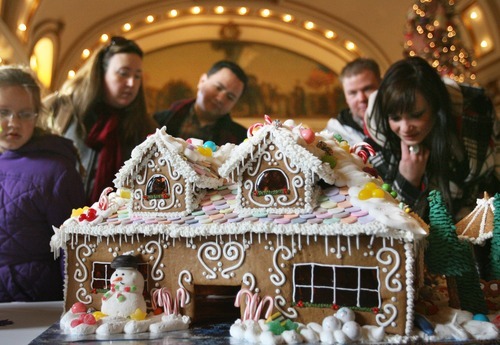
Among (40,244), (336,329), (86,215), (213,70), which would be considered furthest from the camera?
(213,70)

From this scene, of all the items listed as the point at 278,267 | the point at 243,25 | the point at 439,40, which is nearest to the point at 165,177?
the point at 278,267

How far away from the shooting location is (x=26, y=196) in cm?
287

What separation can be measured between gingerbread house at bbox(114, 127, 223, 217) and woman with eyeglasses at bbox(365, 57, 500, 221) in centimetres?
126

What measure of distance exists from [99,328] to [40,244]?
90cm

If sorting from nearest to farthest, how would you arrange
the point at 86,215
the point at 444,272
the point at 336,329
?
1. the point at 336,329
2. the point at 444,272
3. the point at 86,215

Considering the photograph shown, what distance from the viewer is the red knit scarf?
3984 mm

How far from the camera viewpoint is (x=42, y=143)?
9.75 feet

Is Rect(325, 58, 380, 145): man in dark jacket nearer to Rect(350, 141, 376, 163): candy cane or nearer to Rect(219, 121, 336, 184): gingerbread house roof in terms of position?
Rect(350, 141, 376, 163): candy cane

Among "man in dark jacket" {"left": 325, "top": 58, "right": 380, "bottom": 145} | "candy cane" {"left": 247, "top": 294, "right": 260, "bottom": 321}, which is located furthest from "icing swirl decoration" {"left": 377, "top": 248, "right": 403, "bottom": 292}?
"man in dark jacket" {"left": 325, "top": 58, "right": 380, "bottom": 145}

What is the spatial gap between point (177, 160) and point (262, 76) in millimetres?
2560

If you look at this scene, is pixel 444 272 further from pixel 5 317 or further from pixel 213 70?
pixel 213 70

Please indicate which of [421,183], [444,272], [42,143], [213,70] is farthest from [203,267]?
[213,70]

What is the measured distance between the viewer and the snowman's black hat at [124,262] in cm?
227

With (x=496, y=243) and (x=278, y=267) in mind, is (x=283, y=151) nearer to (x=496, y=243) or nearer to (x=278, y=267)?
(x=278, y=267)
